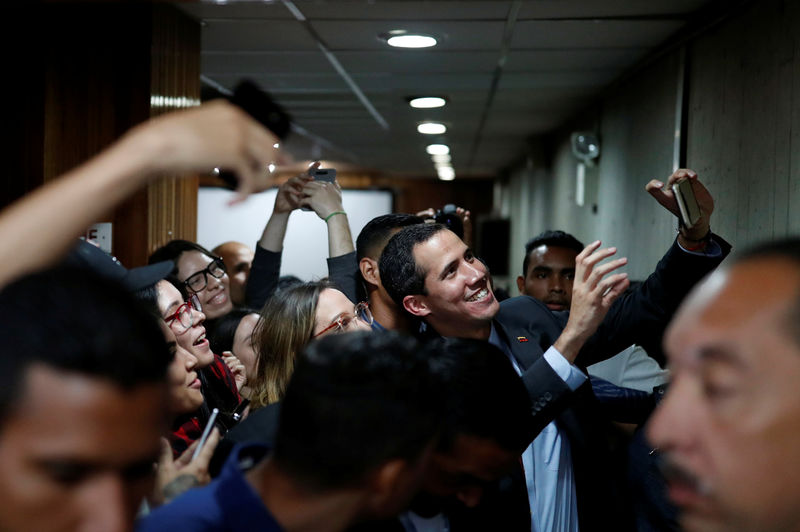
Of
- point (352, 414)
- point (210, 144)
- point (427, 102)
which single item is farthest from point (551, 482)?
point (427, 102)

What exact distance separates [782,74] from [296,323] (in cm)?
173

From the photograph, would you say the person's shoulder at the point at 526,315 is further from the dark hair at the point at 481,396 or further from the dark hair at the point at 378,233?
the dark hair at the point at 481,396

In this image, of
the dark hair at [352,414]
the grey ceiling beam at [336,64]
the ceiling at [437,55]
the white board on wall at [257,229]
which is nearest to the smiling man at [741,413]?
the dark hair at [352,414]

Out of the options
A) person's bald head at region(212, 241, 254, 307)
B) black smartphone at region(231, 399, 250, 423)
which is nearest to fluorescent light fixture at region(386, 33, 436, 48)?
person's bald head at region(212, 241, 254, 307)

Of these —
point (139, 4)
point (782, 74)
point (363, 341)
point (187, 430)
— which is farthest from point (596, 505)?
point (139, 4)

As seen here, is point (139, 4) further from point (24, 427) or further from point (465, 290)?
point (24, 427)

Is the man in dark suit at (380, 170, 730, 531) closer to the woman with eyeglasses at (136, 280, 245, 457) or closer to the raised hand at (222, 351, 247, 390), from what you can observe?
the woman with eyeglasses at (136, 280, 245, 457)

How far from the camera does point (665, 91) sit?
145 inches

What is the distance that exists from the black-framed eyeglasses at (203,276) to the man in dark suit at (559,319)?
3.09 feet

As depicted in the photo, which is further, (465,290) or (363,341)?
(465,290)

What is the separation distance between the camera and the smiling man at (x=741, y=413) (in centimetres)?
73

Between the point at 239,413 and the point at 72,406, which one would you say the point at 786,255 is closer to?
the point at 72,406

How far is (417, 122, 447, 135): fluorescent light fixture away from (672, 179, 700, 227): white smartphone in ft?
14.3

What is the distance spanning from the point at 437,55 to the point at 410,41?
0.34m
